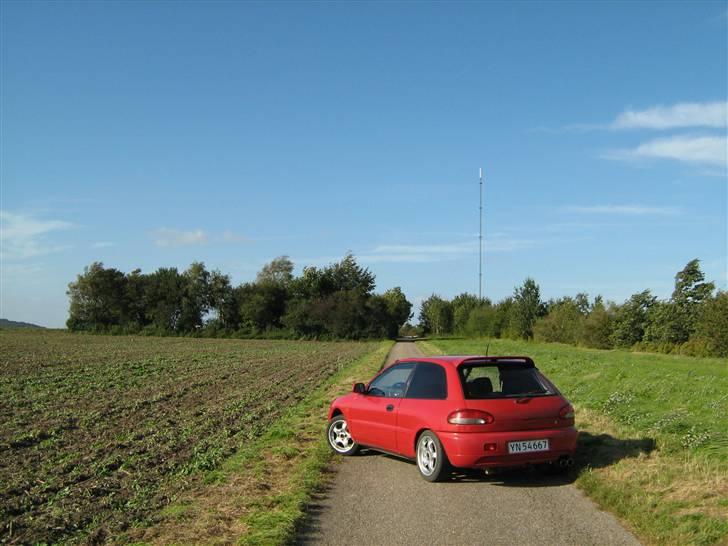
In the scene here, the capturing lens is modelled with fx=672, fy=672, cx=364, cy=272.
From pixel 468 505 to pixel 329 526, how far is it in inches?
58.8

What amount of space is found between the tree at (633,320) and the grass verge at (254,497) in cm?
5215

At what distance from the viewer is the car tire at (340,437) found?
9.59 meters

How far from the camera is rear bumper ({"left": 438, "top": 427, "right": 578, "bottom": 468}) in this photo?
727 centimetres

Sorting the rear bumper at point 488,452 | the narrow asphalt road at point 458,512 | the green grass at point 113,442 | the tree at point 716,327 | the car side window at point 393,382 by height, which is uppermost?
the tree at point 716,327

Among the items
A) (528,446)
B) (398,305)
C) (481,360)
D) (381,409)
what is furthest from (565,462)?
(398,305)

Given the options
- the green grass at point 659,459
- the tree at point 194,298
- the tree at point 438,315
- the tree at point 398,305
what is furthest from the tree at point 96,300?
the green grass at point 659,459

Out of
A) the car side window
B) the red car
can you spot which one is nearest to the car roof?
the red car

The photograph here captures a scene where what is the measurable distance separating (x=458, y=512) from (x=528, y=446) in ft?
4.65

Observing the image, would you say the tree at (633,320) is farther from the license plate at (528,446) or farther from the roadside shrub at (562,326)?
the license plate at (528,446)

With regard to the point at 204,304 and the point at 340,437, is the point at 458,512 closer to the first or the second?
the point at 340,437

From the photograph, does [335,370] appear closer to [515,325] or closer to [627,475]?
[627,475]

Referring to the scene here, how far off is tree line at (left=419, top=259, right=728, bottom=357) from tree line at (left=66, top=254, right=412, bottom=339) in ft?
64.8

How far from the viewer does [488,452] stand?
7.27 meters

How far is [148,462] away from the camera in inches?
356
